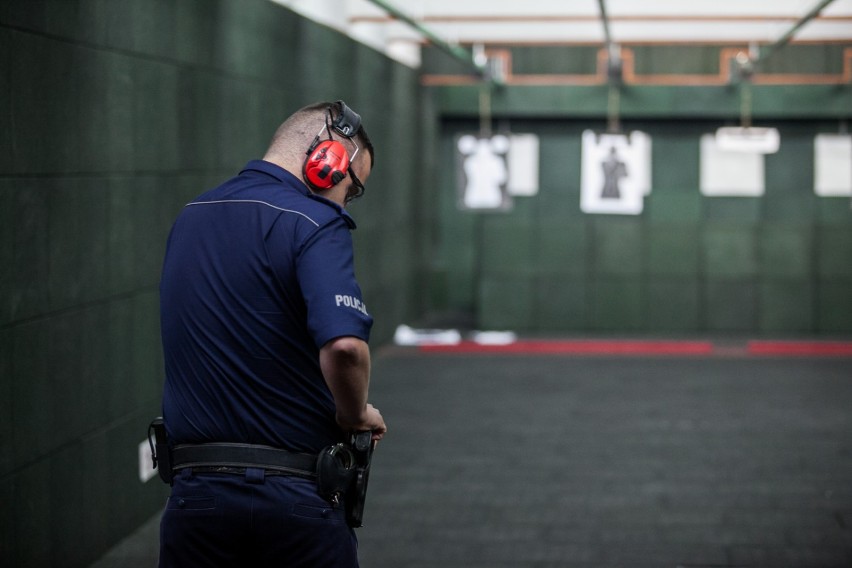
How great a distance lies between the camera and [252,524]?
267cm

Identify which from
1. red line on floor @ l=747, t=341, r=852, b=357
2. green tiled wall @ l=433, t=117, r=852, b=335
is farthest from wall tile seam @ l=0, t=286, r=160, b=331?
green tiled wall @ l=433, t=117, r=852, b=335

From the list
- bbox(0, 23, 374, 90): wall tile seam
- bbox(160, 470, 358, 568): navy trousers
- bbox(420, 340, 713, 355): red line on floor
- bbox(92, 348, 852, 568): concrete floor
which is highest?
bbox(0, 23, 374, 90): wall tile seam

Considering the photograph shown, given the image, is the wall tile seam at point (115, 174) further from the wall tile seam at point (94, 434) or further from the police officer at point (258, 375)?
the police officer at point (258, 375)

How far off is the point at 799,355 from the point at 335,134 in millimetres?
9146

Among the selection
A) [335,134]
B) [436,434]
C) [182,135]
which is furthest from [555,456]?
[335,134]

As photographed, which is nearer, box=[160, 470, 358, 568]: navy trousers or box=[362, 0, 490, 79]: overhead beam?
box=[160, 470, 358, 568]: navy trousers

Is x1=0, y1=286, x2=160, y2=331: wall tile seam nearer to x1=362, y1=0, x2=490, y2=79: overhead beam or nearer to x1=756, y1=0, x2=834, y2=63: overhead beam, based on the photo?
x1=362, y1=0, x2=490, y2=79: overhead beam

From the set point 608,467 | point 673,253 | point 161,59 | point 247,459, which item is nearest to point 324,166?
point 247,459

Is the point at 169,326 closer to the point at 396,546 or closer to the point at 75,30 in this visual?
the point at 75,30

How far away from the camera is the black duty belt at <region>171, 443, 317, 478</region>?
2.66 meters

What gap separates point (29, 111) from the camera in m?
4.27

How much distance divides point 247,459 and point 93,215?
252 centimetres

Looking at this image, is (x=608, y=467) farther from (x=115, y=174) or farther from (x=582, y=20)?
(x=582, y=20)

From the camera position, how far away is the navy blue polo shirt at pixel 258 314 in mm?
2555
